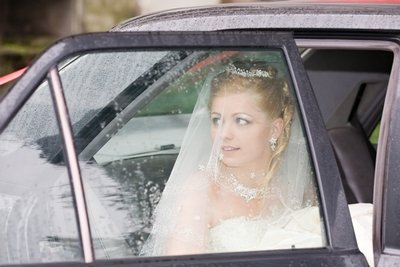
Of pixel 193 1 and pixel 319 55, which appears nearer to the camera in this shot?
pixel 319 55

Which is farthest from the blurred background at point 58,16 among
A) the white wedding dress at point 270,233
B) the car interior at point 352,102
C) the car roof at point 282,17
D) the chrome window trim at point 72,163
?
the chrome window trim at point 72,163

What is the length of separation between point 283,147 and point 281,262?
438mm

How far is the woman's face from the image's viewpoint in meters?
2.69

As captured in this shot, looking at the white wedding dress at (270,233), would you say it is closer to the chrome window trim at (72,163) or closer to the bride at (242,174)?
the bride at (242,174)

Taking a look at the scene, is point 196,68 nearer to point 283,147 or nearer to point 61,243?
point 283,147

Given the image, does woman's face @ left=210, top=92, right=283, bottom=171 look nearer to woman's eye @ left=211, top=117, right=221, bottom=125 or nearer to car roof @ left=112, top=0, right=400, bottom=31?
woman's eye @ left=211, top=117, right=221, bottom=125

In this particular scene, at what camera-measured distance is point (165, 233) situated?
97.4 inches

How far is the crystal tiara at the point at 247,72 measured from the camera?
8.49 feet

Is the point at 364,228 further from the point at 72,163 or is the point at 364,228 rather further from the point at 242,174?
the point at 72,163

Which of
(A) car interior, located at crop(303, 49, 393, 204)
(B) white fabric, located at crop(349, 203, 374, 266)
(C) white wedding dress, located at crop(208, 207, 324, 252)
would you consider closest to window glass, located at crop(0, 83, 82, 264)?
(C) white wedding dress, located at crop(208, 207, 324, 252)

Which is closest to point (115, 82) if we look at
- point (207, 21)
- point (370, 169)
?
point (207, 21)

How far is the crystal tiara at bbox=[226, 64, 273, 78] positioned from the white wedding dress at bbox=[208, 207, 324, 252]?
361mm

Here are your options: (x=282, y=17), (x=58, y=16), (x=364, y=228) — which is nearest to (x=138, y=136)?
(x=282, y=17)

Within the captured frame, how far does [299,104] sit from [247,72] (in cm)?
20
